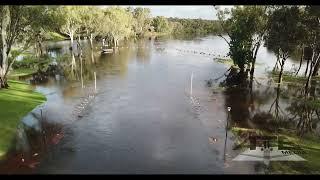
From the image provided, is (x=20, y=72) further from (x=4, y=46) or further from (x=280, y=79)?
(x=280, y=79)

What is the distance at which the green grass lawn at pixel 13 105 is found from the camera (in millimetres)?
39822

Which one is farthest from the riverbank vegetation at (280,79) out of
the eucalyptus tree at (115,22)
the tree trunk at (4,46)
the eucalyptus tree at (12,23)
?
the eucalyptus tree at (115,22)

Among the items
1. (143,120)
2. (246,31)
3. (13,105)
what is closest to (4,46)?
(13,105)

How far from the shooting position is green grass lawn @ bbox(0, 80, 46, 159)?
131 ft

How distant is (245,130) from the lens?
4422 centimetres

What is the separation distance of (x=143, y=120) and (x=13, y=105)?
1786 centimetres

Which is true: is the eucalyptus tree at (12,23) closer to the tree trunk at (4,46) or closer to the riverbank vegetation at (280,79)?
the tree trunk at (4,46)

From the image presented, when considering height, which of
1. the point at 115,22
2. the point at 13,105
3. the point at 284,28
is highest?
the point at 115,22

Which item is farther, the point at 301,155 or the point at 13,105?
the point at 13,105

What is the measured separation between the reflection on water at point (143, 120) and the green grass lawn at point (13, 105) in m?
2.17

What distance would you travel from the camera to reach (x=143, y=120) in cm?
4688
